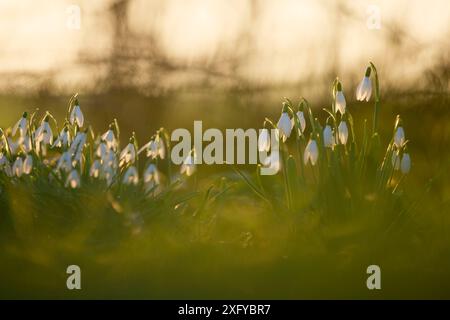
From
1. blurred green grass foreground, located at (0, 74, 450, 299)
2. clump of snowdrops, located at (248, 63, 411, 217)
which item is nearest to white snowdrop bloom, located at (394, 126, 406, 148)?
clump of snowdrops, located at (248, 63, 411, 217)

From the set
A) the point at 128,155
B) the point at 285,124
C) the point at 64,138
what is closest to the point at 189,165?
the point at 128,155

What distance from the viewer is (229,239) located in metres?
3.07

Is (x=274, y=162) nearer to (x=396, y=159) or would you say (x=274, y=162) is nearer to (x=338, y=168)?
(x=338, y=168)

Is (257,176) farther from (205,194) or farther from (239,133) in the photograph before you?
(239,133)

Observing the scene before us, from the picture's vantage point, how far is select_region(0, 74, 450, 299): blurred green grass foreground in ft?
9.11

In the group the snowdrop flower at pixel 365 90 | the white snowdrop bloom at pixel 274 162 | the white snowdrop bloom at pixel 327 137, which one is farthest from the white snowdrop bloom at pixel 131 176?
the snowdrop flower at pixel 365 90

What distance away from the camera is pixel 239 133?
3621mm

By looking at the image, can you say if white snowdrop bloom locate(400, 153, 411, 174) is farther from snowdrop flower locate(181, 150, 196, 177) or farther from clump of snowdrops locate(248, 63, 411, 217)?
snowdrop flower locate(181, 150, 196, 177)

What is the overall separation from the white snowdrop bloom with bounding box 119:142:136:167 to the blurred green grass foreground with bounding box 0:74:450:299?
0.14 metres

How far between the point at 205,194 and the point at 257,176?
0.75 feet

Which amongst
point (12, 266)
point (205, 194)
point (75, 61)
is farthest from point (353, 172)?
point (75, 61)

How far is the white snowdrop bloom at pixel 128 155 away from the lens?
10.1 ft

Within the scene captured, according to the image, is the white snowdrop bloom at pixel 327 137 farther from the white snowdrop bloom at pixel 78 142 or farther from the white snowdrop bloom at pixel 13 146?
the white snowdrop bloom at pixel 13 146
